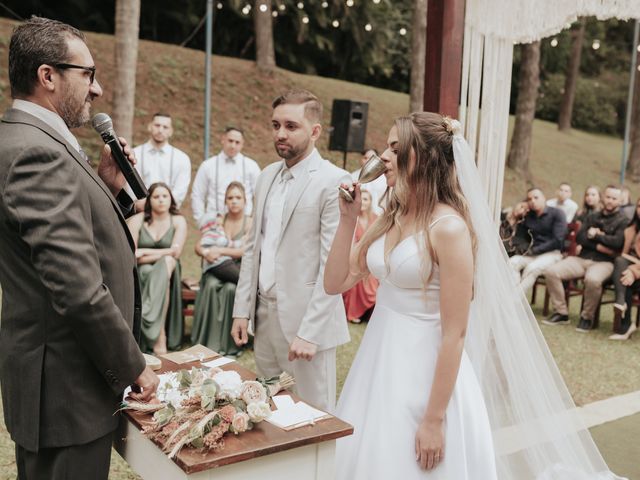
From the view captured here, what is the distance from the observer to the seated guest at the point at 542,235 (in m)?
8.82

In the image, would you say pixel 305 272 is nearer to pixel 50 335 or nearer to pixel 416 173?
pixel 416 173

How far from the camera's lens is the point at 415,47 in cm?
1529

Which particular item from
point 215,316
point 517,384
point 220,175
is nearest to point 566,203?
point 220,175

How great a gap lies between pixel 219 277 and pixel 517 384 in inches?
151

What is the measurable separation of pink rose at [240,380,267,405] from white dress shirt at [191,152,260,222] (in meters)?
5.52

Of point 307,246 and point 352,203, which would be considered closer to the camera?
point 352,203

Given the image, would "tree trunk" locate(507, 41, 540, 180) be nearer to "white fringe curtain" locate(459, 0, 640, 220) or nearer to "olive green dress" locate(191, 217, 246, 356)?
"olive green dress" locate(191, 217, 246, 356)

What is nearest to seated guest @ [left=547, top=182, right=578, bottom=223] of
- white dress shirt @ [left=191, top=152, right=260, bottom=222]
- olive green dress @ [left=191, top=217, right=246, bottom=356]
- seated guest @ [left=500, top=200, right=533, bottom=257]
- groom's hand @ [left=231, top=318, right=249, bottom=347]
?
seated guest @ [left=500, top=200, right=533, bottom=257]

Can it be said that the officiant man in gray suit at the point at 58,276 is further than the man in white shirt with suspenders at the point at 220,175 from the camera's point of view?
No

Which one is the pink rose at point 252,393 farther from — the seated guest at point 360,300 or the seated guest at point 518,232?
the seated guest at point 518,232

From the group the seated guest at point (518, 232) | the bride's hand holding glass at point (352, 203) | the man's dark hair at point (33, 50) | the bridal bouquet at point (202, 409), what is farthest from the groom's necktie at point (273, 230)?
the seated guest at point (518, 232)

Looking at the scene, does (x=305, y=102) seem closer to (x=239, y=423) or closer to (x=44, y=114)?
(x=44, y=114)

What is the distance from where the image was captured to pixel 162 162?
7.79 m

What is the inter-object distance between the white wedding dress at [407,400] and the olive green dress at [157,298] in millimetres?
3797
